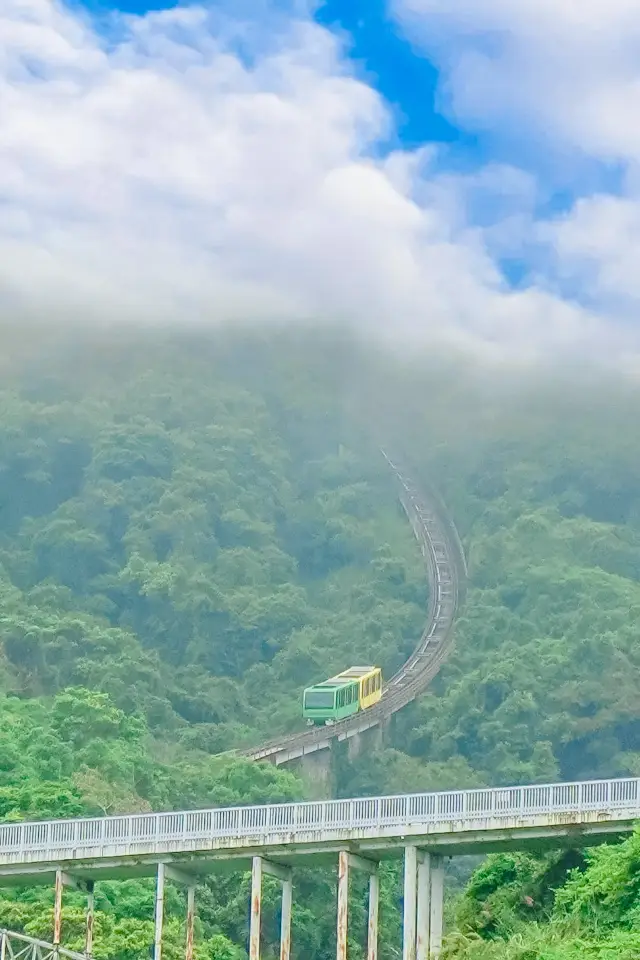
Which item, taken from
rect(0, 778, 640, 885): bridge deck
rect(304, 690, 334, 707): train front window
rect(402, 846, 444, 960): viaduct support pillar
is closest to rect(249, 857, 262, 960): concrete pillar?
rect(0, 778, 640, 885): bridge deck

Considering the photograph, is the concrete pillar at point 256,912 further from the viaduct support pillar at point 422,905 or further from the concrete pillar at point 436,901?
the concrete pillar at point 436,901

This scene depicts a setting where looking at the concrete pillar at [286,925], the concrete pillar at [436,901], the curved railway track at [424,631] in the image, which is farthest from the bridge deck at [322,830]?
the curved railway track at [424,631]

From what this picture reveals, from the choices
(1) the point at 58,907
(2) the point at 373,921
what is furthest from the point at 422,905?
(1) the point at 58,907

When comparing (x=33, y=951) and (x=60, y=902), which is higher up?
(x=60, y=902)

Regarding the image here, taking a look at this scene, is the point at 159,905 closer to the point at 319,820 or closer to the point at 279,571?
the point at 319,820

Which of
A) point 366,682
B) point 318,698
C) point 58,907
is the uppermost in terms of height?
point 366,682

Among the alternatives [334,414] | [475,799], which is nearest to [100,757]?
[475,799]

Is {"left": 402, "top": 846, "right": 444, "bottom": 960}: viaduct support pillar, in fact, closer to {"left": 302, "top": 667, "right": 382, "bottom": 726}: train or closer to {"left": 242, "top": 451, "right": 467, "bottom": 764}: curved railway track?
{"left": 242, "top": 451, "right": 467, "bottom": 764}: curved railway track
